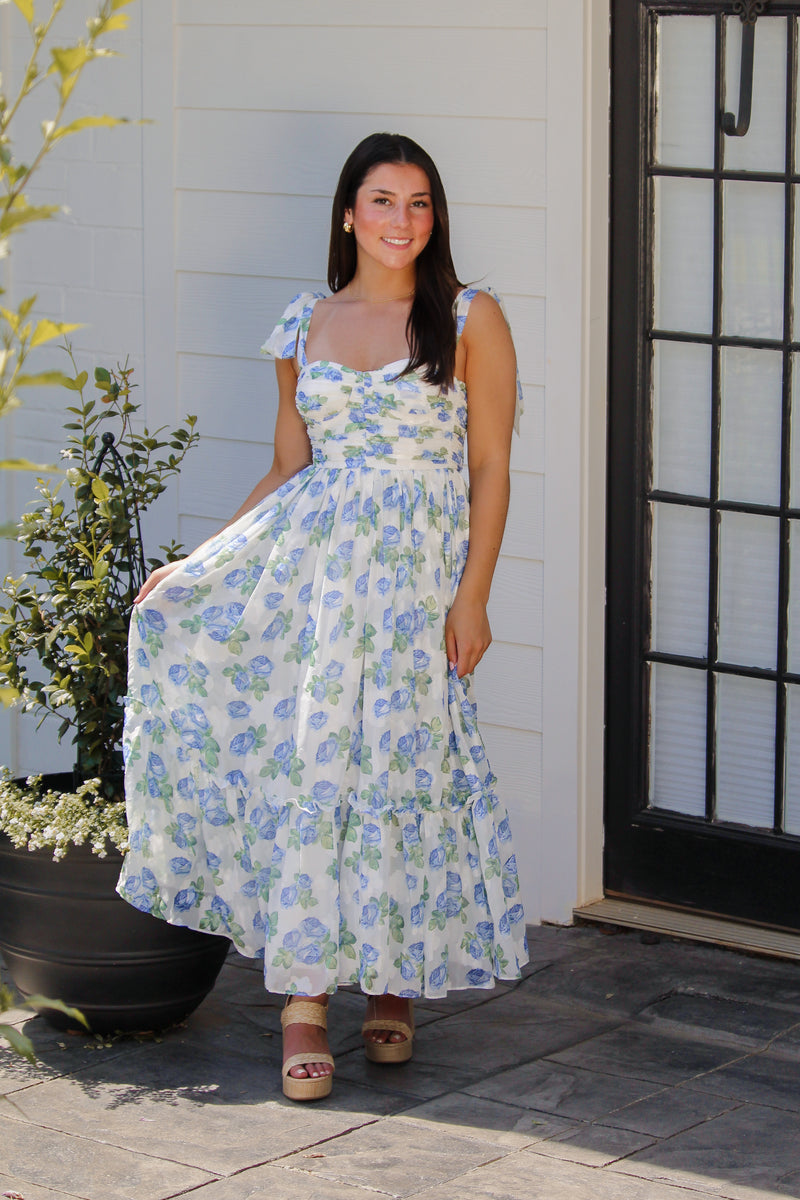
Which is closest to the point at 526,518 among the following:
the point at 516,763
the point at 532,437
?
the point at 532,437

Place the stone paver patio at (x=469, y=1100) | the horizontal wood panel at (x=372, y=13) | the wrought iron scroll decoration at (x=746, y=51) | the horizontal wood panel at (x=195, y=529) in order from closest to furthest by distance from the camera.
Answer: the stone paver patio at (x=469, y=1100) → the wrought iron scroll decoration at (x=746, y=51) → the horizontal wood panel at (x=372, y=13) → the horizontal wood panel at (x=195, y=529)

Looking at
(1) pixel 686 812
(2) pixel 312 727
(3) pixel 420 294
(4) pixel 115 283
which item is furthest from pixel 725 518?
(4) pixel 115 283

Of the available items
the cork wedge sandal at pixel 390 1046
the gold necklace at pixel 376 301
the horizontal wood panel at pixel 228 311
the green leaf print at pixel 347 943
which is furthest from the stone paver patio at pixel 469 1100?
the horizontal wood panel at pixel 228 311

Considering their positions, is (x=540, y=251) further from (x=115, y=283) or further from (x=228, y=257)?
(x=115, y=283)

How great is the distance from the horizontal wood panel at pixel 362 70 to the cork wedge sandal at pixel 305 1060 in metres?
2.09

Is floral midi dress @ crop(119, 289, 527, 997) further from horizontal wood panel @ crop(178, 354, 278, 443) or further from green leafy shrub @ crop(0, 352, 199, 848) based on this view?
horizontal wood panel @ crop(178, 354, 278, 443)

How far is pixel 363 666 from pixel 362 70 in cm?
171

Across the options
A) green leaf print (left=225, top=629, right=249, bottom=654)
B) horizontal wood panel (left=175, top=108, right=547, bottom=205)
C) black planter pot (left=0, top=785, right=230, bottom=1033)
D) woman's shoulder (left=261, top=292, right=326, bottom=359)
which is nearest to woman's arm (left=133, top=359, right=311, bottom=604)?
woman's shoulder (left=261, top=292, right=326, bottom=359)

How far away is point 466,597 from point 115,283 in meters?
1.87

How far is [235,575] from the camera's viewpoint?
3170mm

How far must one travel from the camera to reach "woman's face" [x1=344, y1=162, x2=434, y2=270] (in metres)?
3.09

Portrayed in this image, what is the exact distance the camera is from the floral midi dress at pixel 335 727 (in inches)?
119

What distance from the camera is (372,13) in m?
3.92

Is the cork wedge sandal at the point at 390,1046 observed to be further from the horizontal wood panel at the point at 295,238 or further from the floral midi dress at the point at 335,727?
the horizontal wood panel at the point at 295,238
